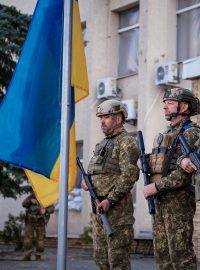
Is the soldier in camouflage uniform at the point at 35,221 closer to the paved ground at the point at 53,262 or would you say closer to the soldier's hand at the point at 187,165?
the paved ground at the point at 53,262

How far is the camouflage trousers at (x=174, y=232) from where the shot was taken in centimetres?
607

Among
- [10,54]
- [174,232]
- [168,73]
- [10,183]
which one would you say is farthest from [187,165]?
[168,73]

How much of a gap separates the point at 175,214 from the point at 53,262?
7355 mm

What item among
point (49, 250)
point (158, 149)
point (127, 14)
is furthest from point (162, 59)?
point (158, 149)

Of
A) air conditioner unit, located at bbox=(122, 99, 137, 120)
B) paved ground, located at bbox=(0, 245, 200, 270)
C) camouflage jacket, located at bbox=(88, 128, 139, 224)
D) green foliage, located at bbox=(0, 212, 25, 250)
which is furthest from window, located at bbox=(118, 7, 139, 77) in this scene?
camouflage jacket, located at bbox=(88, 128, 139, 224)

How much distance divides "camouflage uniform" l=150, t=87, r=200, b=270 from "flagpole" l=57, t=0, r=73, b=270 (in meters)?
0.95

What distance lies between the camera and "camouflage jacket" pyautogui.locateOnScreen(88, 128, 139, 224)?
6668 millimetres

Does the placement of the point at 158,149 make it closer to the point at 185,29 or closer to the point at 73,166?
the point at 73,166

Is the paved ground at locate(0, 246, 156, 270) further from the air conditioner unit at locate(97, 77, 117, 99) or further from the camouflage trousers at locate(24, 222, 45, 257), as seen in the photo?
the air conditioner unit at locate(97, 77, 117, 99)

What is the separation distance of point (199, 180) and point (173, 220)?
0.55 metres

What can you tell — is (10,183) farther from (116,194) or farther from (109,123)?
(116,194)

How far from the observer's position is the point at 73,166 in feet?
20.5

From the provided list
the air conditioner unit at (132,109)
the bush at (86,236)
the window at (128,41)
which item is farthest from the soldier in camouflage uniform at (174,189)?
the window at (128,41)

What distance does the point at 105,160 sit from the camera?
6.86 metres
